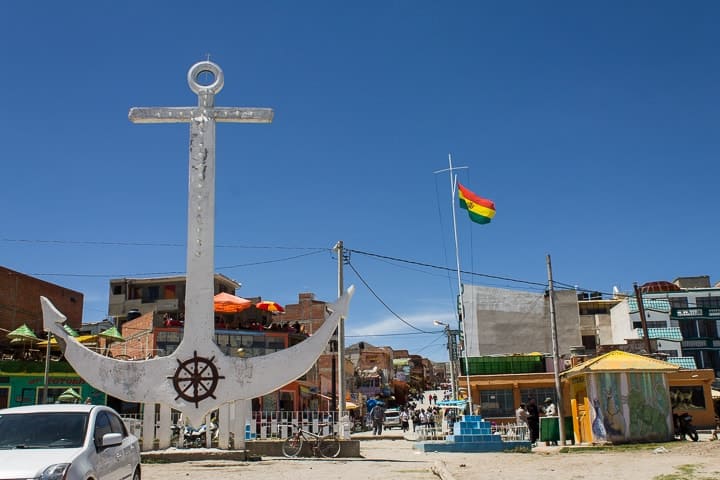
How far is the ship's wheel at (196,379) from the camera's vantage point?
706 inches

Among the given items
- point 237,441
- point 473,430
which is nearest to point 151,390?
point 237,441

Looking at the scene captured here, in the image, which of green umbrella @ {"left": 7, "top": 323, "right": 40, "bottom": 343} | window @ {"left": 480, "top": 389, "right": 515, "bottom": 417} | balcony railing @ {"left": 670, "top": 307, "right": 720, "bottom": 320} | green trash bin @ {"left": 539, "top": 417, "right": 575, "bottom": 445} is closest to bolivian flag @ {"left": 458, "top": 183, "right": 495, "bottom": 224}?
green trash bin @ {"left": 539, "top": 417, "right": 575, "bottom": 445}

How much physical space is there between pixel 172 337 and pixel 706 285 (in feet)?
166

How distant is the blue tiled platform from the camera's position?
23891mm

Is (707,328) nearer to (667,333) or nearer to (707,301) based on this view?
(707,301)

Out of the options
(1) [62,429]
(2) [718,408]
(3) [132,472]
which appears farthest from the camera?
(2) [718,408]

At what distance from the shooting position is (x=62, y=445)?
8133mm

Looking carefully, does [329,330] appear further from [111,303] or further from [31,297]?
[111,303]

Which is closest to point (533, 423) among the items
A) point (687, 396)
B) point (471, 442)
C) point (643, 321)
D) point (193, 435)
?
point (471, 442)

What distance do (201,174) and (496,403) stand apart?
2624 centimetres

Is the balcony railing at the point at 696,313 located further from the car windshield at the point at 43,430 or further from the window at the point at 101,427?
the car windshield at the point at 43,430

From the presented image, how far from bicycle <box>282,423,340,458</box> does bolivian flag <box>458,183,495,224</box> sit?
13674mm

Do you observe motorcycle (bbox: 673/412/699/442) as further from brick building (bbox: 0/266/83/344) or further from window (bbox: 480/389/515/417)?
brick building (bbox: 0/266/83/344)

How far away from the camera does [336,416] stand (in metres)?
24.8
